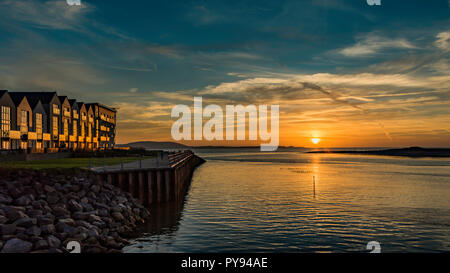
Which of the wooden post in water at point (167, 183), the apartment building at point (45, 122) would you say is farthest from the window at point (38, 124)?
the wooden post in water at point (167, 183)

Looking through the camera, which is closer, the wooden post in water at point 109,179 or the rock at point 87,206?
the rock at point 87,206

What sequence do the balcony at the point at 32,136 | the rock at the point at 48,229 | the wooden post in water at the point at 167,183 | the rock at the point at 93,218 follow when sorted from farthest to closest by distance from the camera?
1. the balcony at the point at 32,136
2. the wooden post in water at the point at 167,183
3. the rock at the point at 93,218
4. the rock at the point at 48,229

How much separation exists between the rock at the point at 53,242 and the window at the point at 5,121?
2036 inches

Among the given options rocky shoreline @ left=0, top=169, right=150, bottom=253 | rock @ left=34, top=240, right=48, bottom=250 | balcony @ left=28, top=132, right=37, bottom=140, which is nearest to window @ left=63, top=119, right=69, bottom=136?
balcony @ left=28, top=132, right=37, bottom=140

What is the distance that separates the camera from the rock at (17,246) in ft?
39.6

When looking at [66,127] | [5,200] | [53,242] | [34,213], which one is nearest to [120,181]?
[5,200]

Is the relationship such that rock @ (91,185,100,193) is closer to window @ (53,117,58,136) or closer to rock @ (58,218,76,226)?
rock @ (58,218,76,226)

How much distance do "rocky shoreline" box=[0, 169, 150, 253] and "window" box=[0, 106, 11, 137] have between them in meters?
41.2

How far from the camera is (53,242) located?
42.9 feet

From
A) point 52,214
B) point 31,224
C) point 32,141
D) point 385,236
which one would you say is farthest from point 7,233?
point 32,141

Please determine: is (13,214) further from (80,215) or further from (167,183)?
(167,183)

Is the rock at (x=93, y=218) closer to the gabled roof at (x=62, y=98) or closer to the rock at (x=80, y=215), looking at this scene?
the rock at (x=80, y=215)

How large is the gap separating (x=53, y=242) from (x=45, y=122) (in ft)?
216
